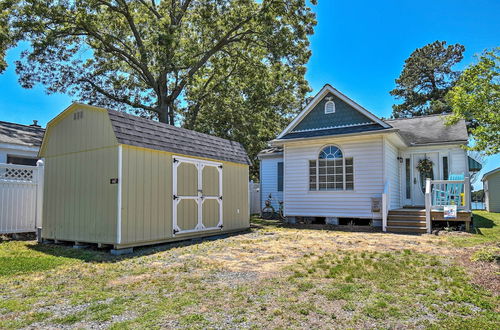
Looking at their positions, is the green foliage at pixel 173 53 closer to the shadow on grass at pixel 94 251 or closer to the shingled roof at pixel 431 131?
the shingled roof at pixel 431 131

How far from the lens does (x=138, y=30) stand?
19.0 metres

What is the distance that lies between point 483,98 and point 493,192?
18.6 meters

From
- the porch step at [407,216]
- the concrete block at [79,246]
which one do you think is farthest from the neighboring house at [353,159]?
the concrete block at [79,246]

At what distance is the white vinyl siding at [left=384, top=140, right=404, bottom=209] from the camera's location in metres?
11.8

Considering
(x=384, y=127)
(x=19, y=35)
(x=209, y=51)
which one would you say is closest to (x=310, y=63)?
(x=209, y=51)

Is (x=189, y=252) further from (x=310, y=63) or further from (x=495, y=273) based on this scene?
(x=310, y=63)

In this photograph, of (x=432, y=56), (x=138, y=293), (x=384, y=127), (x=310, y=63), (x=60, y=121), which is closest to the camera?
(x=138, y=293)

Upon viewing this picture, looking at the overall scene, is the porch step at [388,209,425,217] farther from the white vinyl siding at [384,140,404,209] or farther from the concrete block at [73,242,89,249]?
the concrete block at [73,242,89,249]

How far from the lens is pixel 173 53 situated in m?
15.9

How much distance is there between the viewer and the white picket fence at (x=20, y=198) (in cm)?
891

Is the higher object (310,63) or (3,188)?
(310,63)

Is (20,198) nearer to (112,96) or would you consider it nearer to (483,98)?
(483,98)

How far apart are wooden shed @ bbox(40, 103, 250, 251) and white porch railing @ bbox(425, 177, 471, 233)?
6646mm

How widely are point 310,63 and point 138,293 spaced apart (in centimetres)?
1769
